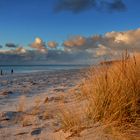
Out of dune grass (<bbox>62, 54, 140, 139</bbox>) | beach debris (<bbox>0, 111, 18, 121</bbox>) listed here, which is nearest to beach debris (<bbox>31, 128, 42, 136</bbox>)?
dune grass (<bbox>62, 54, 140, 139</bbox>)

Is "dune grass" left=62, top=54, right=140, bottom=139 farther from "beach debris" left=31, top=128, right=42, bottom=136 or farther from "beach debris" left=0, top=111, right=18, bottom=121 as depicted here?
"beach debris" left=0, top=111, right=18, bottom=121

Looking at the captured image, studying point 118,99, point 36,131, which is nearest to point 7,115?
point 36,131

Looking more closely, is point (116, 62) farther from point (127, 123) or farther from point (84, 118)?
point (127, 123)

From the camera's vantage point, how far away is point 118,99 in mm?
4523

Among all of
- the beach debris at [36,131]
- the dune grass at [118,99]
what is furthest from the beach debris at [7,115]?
the dune grass at [118,99]

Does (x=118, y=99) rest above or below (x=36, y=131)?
Answer: above

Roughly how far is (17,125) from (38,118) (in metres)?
0.50

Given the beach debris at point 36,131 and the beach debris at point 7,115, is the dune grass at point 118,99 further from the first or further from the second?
the beach debris at point 7,115

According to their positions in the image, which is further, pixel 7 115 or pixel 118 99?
pixel 7 115

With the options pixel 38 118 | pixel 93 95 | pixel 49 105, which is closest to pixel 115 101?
pixel 93 95

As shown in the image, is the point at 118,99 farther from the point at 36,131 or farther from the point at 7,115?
the point at 7,115

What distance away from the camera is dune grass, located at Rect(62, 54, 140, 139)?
430 cm

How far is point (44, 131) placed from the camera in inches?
196

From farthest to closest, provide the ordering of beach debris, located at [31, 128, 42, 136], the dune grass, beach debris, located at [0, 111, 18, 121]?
beach debris, located at [0, 111, 18, 121] < beach debris, located at [31, 128, 42, 136] < the dune grass
